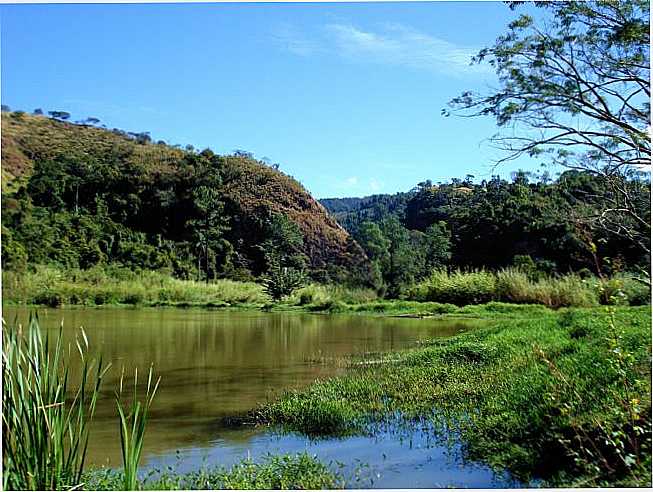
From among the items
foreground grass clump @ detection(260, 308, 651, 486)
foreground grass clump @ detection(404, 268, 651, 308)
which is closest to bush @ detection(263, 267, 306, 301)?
foreground grass clump @ detection(404, 268, 651, 308)

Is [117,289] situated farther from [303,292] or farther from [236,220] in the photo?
[236,220]

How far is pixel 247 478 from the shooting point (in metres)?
3.56

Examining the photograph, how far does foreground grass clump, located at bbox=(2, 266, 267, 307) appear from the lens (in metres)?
14.6

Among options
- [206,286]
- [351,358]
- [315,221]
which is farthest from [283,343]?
[315,221]

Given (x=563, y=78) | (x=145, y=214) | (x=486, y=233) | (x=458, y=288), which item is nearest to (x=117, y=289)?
(x=145, y=214)

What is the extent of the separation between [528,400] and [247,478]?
67.4 inches

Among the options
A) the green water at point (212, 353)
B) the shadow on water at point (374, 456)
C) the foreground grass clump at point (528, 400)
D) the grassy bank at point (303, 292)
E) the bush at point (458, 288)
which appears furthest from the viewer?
the bush at point (458, 288)

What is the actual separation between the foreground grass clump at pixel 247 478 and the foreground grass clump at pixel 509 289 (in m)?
8.71

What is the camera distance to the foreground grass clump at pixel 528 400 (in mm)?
3430

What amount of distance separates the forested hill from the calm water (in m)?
3.32

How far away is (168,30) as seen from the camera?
224 inches

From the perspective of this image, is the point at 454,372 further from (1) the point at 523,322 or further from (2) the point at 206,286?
(2) the point at 206,286

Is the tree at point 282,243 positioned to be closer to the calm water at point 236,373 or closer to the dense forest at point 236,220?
the dense forest at point 236,220

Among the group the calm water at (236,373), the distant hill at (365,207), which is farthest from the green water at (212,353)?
the distant hill at (365,207)
